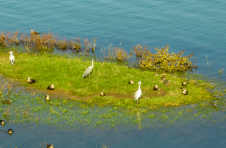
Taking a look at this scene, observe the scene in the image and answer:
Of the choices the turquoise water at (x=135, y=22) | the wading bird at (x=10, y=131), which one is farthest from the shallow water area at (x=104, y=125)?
the turquoise water at (x=135, y=22)

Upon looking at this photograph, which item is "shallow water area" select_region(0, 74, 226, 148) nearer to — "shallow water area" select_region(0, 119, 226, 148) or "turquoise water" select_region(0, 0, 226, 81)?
"shallow water area" select_region(0, 119, 226, 148)

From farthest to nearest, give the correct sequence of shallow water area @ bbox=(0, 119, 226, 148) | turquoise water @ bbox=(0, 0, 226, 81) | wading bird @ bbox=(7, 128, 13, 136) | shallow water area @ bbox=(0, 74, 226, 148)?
turquoise water @ bbox=(0, 0, 226, 81) → wading bird @ bbox=(7, 128, 13, 136) → shallow water area @ bbox=(0, 74, 226, 148) → shallow water area @ bbox=(0, 119, 226, 148)

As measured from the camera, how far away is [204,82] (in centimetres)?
2602

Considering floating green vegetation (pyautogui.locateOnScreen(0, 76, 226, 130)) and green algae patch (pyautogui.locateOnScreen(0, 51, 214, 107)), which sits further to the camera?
green algae patch (pyautogui.locateOnScreen(0, 51, 214, 107))

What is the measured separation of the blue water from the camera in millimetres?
35719

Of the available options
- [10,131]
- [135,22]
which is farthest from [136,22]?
[10,131]

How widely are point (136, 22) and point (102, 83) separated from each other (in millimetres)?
22692

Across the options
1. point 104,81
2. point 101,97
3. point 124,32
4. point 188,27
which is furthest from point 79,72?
point 188,27

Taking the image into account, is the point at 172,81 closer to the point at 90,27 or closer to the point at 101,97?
the point at 101,97

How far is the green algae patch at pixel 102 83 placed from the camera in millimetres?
21578

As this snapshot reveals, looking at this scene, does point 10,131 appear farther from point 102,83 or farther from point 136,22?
point 136,22

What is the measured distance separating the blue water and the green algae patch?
646cm

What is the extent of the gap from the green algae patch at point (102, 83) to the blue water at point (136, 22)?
646 centimetres

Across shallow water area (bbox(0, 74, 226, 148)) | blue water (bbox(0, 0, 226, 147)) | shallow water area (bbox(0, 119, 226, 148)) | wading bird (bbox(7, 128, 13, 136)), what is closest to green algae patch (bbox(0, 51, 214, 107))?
shallow water area (bbox(0, 74, 226, 148))
